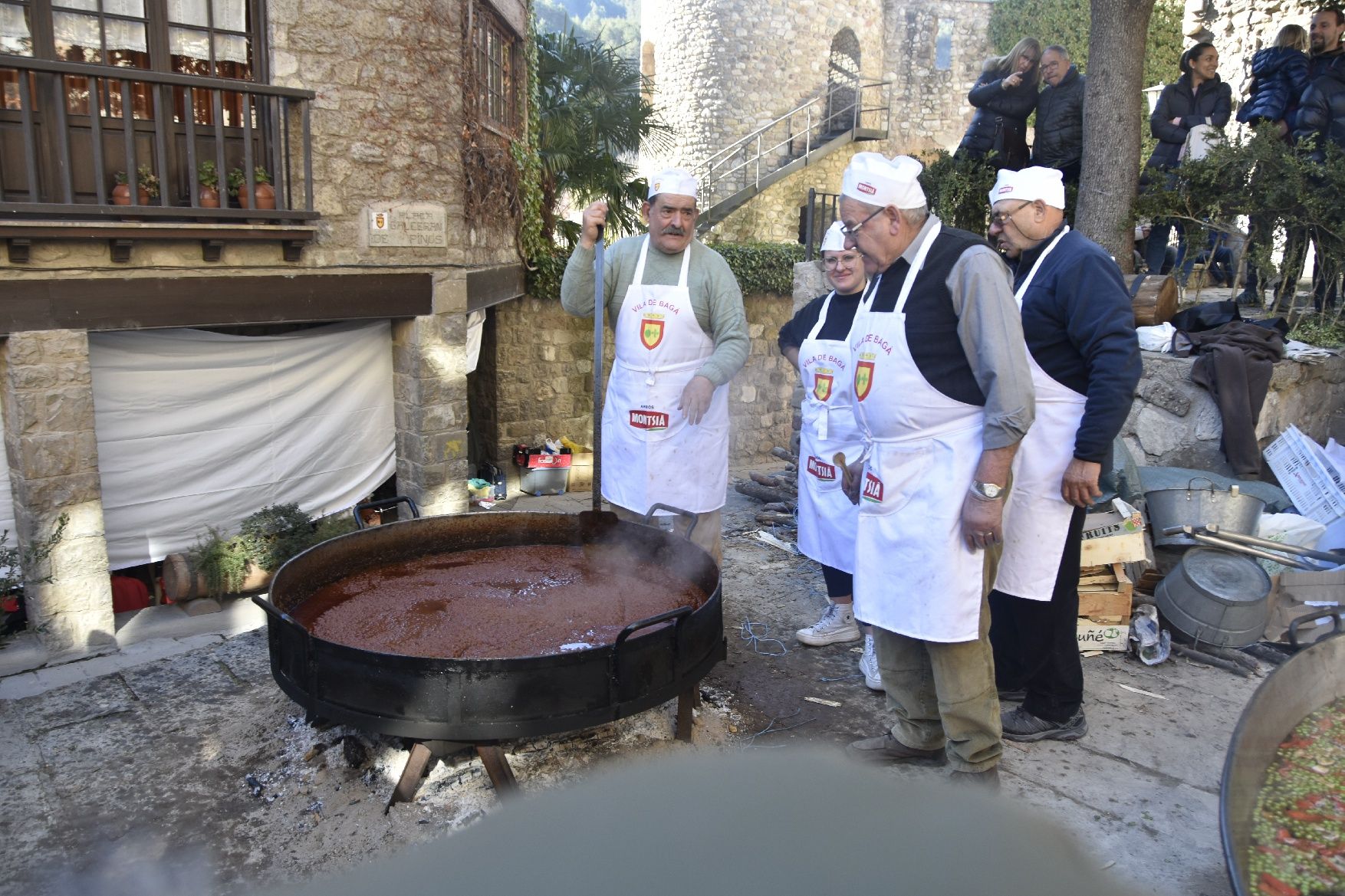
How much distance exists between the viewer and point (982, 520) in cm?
291

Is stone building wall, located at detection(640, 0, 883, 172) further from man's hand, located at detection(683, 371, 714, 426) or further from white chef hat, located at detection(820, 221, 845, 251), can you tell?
man's hand, located at detection(683, 371, 714, 426)

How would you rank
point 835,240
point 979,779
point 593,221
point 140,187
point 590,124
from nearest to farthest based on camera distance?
point 979,779 < point 593,221 < point 835,240 < point 140,187 < point 590,124

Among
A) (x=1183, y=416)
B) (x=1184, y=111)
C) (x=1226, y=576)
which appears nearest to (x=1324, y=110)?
(x=1184, y=111)

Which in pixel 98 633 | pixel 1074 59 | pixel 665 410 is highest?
pixel 1074 59

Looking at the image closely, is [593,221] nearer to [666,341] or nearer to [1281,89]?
[666,341]

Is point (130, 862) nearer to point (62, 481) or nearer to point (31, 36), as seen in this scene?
point (62, 481)

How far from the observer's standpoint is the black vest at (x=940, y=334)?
9.72 feet

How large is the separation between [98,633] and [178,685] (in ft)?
3.99

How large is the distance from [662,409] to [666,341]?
0.32 m

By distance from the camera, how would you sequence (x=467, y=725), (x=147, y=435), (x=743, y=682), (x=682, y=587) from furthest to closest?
(x=147, y=435)
(x=743, y=682)
(x=682, y=587)
(x=467, y=725)

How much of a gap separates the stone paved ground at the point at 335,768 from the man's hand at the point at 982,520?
0.75 meters

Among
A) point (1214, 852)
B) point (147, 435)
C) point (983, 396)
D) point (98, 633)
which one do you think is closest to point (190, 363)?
point (147, 435)

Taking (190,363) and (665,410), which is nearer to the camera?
(665,410)

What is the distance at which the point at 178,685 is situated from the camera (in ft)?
14.3
